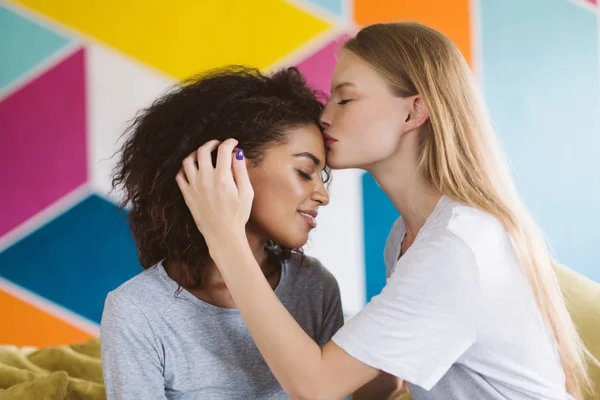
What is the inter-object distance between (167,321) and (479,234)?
21.8 inches

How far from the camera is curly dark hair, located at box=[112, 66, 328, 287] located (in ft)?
3.90

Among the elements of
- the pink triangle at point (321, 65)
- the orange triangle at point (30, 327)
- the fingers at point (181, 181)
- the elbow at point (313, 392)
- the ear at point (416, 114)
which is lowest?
the orange triangle at point (30, 327)

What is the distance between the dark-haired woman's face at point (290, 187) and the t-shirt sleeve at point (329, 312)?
0.19 meters

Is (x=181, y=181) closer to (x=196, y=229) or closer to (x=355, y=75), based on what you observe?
(x=196, y=229)

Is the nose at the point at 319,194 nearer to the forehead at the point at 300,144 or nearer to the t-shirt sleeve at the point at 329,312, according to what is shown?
the forehead at the point at 300,144

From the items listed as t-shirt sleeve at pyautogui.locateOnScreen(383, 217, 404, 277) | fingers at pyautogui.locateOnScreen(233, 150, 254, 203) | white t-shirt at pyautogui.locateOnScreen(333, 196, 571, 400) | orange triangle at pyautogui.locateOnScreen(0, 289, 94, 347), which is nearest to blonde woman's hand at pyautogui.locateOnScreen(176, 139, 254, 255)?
fingers at pyautogui.locateOnScreen(233, 150, 254, 203)

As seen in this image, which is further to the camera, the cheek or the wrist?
the cheek

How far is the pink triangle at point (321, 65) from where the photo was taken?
8.13ft

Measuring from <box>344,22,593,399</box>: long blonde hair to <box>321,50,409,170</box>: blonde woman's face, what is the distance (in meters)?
0.02

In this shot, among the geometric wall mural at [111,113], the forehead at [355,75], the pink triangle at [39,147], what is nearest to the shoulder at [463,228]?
the forehead at [355,75]

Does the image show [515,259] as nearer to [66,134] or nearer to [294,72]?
[294,72]

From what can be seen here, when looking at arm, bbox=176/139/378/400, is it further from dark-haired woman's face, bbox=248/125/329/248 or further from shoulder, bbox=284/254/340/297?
shoulder, bbox=284/254/340/297

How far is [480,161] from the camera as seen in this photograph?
1.19 meters

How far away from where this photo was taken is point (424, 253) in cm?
104
